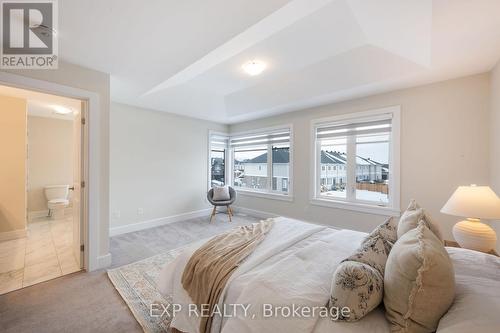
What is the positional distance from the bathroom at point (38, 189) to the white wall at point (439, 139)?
13.7 feet

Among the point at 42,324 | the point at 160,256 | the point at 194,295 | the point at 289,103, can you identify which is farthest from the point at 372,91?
the point at 42,324

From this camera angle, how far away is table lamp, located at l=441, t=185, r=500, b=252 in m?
1.78

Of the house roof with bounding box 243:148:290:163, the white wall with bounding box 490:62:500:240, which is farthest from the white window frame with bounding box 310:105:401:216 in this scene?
the white wall with bounding box 490:62:500:240

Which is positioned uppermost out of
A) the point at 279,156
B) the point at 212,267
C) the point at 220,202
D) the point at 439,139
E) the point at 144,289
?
the point at 439,139

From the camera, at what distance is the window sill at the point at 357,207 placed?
126 inches

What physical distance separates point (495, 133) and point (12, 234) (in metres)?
6.78

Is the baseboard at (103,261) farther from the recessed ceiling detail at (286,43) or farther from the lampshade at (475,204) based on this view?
the lampshade at (475,204)

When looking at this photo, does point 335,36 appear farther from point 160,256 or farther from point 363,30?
point 160,256

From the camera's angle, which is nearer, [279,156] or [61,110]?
[61,110]

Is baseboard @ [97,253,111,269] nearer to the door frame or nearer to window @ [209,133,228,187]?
the door frame

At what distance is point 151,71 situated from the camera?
2.60 metres

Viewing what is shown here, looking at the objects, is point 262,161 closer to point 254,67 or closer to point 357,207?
point 357,207

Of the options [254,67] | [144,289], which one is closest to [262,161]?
[254,67]

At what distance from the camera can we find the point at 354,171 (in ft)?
12.0
